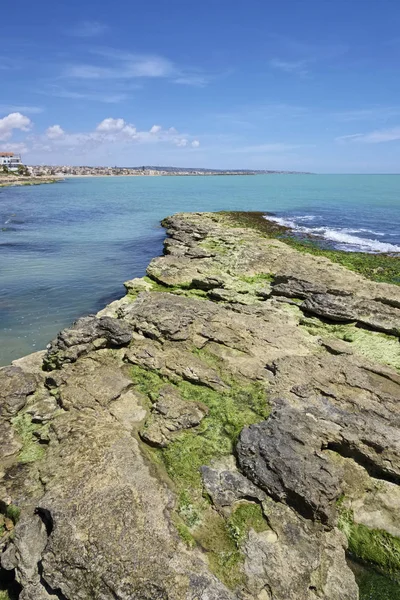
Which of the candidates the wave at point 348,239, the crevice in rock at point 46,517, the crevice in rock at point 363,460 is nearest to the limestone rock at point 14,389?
the crevice in rock at point 46,517

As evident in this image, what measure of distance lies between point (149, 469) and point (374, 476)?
557 cm

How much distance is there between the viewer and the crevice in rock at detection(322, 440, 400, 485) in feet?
30.2

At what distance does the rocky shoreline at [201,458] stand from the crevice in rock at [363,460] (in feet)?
0.10

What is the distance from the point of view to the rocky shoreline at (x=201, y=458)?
22.7 ft

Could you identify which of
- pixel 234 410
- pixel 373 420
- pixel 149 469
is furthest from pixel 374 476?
pixel 149 469

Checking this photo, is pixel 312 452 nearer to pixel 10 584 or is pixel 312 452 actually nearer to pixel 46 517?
pixel 46 517

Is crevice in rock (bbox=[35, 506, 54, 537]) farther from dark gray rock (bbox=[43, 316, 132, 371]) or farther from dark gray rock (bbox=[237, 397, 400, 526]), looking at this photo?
dark gray rock (bbox=[43, 316, 132, 371])

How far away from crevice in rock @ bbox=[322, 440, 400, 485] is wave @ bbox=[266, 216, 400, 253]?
30.0 meters

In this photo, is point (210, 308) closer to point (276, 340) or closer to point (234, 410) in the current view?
point (276, 340)

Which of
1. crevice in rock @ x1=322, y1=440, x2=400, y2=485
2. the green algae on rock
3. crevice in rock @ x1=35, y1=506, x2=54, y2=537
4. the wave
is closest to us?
crevice in rock @ x1=35, y1=506, x2=54, y2=537

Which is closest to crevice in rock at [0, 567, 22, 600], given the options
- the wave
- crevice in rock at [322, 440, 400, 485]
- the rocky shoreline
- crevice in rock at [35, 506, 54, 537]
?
the rocky shoreline

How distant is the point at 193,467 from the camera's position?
9227 mm

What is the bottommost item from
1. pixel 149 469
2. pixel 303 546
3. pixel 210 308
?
pixel 303 546

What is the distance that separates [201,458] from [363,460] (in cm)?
411
